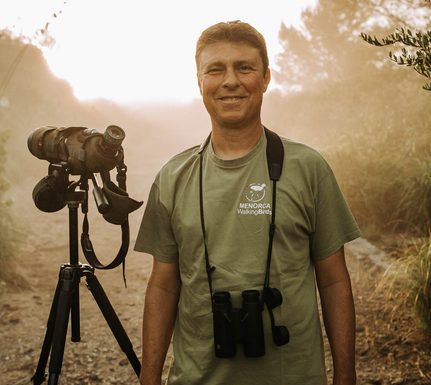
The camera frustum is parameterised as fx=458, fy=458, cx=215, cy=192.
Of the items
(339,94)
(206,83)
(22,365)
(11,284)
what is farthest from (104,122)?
(206,83)

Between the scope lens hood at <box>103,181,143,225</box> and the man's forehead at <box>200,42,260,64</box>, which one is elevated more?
the man's forehead at <box>200,42,260,64</box>

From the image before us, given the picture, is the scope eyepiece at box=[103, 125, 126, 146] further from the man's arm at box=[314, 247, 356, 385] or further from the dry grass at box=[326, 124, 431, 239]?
the dry grass at box=[326, 124, 431, 239]

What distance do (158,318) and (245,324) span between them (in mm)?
459

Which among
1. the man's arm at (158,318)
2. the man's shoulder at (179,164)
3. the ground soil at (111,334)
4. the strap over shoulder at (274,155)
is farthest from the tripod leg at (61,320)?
the ground soil at (111,334)

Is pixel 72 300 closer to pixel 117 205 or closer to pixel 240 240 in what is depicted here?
pixel 117 205

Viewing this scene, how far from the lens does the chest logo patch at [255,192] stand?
1764 mm

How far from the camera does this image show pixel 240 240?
1743 mm

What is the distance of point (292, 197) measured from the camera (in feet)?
5.72

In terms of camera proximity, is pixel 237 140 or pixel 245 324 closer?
pixel 245 324

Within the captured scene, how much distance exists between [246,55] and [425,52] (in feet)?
2.94

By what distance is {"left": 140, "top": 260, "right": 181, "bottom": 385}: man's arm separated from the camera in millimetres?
1932

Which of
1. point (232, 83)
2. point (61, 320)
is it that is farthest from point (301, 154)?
point (61, 320)

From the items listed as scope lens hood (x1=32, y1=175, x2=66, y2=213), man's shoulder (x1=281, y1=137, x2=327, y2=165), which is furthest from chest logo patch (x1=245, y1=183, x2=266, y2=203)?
scope lens hood (x1=32, y1=175, x2=66, y2=213)

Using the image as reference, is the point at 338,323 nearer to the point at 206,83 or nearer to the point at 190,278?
the point at 190,278
